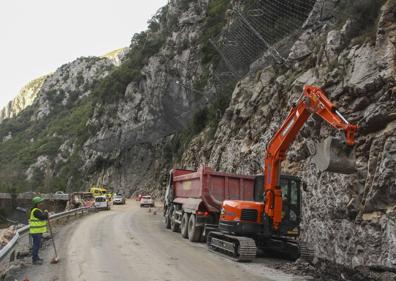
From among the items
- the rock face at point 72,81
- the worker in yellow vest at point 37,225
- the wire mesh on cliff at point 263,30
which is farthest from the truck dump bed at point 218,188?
the rock face at point 72,81

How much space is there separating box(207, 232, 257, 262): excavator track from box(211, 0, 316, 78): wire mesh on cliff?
12.7 metres

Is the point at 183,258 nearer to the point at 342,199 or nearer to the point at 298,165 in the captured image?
the point at 342,199

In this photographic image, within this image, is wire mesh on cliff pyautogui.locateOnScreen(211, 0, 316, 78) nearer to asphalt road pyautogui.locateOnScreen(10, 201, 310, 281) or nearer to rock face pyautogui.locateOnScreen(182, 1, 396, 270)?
rock face pyautogui.locateOnScreen(182, 1, 396, 270)

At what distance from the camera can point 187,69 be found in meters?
58.7

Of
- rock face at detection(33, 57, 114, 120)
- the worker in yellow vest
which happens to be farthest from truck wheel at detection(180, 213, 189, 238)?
rock face at detection(33, 57, 114, 120)

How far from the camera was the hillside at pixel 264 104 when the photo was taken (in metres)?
11.6

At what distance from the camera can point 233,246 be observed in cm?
1280

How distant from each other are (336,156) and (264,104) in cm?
1602

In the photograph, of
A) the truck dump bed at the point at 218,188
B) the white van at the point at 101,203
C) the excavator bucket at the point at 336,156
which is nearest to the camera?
the excavator bucket at the point at 336,156

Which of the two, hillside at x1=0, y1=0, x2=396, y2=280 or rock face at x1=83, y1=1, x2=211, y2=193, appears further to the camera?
rock face at x1=83, y1=1, x2=211, y2=193

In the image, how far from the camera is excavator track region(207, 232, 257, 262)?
12.2m

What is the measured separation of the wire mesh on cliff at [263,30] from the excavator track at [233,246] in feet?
41.7

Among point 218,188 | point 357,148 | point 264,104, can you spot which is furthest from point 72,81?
point 357,148

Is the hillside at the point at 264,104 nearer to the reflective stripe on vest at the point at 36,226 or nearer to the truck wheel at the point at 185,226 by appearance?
the truck wheel at the point at 185,226
